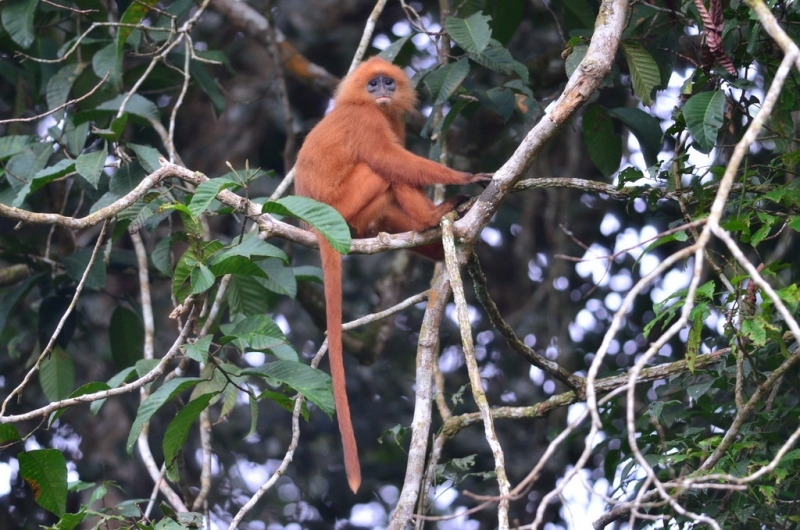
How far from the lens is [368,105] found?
423cm

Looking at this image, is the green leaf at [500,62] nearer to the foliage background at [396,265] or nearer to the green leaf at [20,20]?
the foliage background at [396,265]

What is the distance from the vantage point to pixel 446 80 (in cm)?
397

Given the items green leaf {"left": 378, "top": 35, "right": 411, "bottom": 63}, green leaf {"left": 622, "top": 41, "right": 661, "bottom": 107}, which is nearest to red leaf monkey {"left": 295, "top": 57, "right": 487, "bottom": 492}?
green leaf {"left": 378, "top": 35, "right": 411, "bottom": 63}

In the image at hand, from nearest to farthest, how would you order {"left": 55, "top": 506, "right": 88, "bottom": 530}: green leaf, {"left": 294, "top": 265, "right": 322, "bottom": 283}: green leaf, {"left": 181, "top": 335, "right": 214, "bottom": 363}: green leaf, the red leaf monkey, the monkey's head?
{"left": 55, "top": 506, "right": 88, "bottom": 530}: green leaf, {"left": 181, "top": 335, "right": 214, "bottom": 363}: green leaf, the red leaf monkey, {"left": 294, "top": 265, "right": 322, "bottom": 283}: green leaf, the monkey's head

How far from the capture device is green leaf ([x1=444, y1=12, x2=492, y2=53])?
368 centimetres

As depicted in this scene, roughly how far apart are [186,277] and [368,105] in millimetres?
1647

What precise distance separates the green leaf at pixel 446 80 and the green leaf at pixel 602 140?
0.74 m

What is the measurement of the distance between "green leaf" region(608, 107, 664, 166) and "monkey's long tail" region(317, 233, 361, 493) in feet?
5.50

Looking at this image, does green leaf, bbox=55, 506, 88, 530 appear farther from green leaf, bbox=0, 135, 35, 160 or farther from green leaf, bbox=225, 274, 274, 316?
green leaf, bbox=0, 135, 35, 160

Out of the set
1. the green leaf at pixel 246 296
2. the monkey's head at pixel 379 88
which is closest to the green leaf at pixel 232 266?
the green leaf at pixel 246 296

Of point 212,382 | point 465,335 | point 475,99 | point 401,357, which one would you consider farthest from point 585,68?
point 401,357

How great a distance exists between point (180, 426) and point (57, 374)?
1.77m

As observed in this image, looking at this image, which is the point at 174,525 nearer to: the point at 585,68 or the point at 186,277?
the point at 186,277

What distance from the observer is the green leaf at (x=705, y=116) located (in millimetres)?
2803
